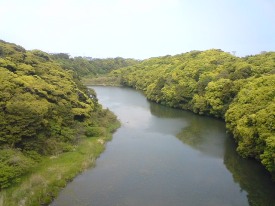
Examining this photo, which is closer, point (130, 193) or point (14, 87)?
point (130, 193)

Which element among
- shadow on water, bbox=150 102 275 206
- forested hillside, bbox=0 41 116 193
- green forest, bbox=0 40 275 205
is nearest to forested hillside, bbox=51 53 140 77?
green forest, bbox=0 40 275 205

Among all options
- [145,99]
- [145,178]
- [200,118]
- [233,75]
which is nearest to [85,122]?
[145,178]

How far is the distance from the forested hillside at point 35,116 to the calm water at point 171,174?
3.81 meters

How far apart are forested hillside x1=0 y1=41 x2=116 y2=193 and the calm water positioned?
3806 mm

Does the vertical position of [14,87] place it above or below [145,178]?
above

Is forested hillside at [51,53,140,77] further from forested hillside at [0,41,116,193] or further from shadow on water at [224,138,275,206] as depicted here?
shadow on water at [224,138,275,206]

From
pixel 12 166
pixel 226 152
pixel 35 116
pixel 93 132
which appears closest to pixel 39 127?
pixel 35 116

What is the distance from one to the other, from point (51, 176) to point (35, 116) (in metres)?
5.79

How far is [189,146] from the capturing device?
39.0 metres

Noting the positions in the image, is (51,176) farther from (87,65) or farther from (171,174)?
(87,65)

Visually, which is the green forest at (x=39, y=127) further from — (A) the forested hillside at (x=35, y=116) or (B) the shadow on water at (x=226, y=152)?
(B) the shadow on water at (x=226, y=152)

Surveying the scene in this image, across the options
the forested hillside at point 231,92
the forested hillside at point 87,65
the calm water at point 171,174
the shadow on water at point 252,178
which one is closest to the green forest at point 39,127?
the calm water at point 171,174

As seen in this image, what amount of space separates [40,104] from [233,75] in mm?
34783

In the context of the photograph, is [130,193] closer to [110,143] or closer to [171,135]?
[110,143]
